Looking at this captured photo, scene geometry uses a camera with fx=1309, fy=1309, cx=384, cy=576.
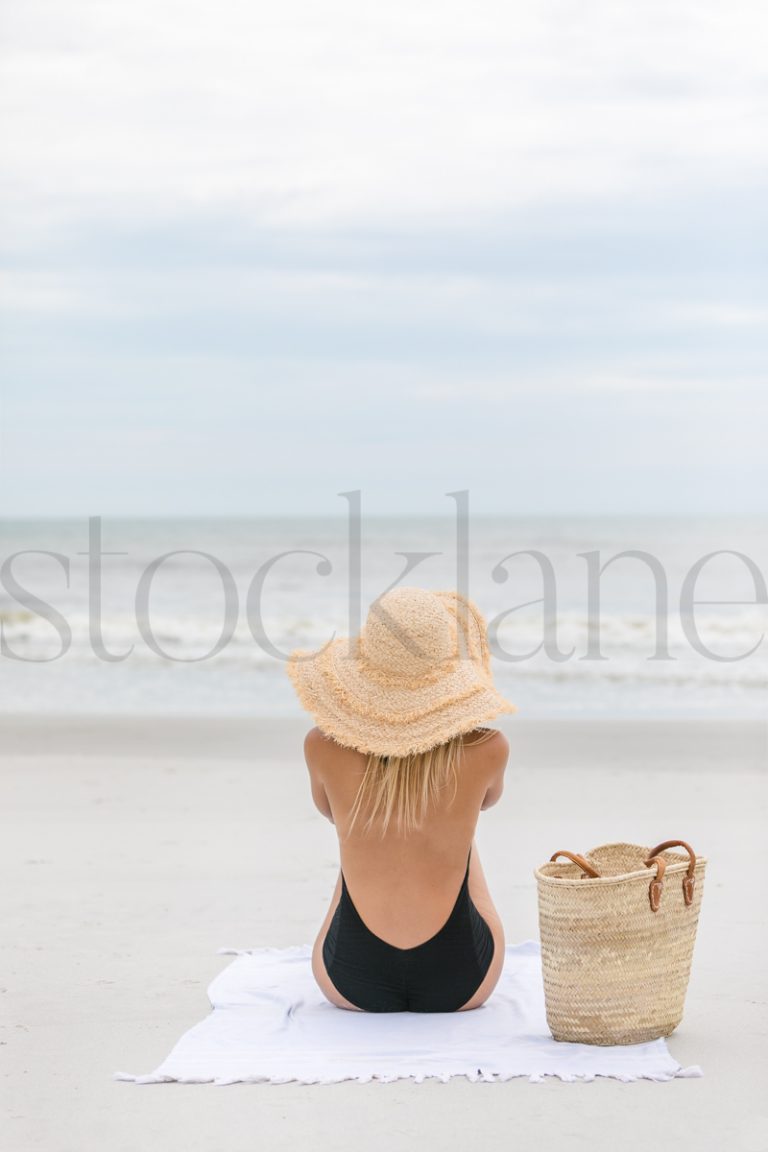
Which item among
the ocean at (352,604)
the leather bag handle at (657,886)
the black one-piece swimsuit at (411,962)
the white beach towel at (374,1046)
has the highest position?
the leather bag handle at (657,886)

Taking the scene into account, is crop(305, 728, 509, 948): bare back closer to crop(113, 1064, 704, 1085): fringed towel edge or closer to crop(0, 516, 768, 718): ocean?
crop(113, 1064, 704, 1085): fringed towel edge

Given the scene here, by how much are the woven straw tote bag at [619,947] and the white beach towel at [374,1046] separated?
66mm

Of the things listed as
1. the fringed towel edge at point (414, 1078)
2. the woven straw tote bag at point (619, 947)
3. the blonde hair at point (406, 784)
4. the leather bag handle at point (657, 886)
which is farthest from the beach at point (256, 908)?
the blonde hair at point (406, 784)

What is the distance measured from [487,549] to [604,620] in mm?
13855

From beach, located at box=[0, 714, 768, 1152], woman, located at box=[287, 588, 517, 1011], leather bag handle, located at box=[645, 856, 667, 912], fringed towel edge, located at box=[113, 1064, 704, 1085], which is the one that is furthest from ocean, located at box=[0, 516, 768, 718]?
fringed towel edge, located at box=[113, 1064, 704, 1085]

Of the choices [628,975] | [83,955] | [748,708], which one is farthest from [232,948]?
[748,708]

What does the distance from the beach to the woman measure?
48 cm

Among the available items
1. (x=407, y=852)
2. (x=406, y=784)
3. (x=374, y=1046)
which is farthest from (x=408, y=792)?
(x=374, y=1046)

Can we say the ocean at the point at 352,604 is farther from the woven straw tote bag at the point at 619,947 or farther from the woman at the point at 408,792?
the woven straw tote bag at the point at 619,947

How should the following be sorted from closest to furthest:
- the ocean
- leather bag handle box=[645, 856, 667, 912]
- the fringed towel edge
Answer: the fringed towel edge, leather bag handle box=[645, 856, 667, 912], the ocean

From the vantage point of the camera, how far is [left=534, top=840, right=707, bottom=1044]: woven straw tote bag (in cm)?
318

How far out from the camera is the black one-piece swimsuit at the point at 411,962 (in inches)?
136

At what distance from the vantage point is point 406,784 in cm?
337

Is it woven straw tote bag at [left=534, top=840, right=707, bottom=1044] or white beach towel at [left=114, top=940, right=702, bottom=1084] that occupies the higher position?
woven straw tote bag at [left=534, top=840, right=707, bottom=1044]
